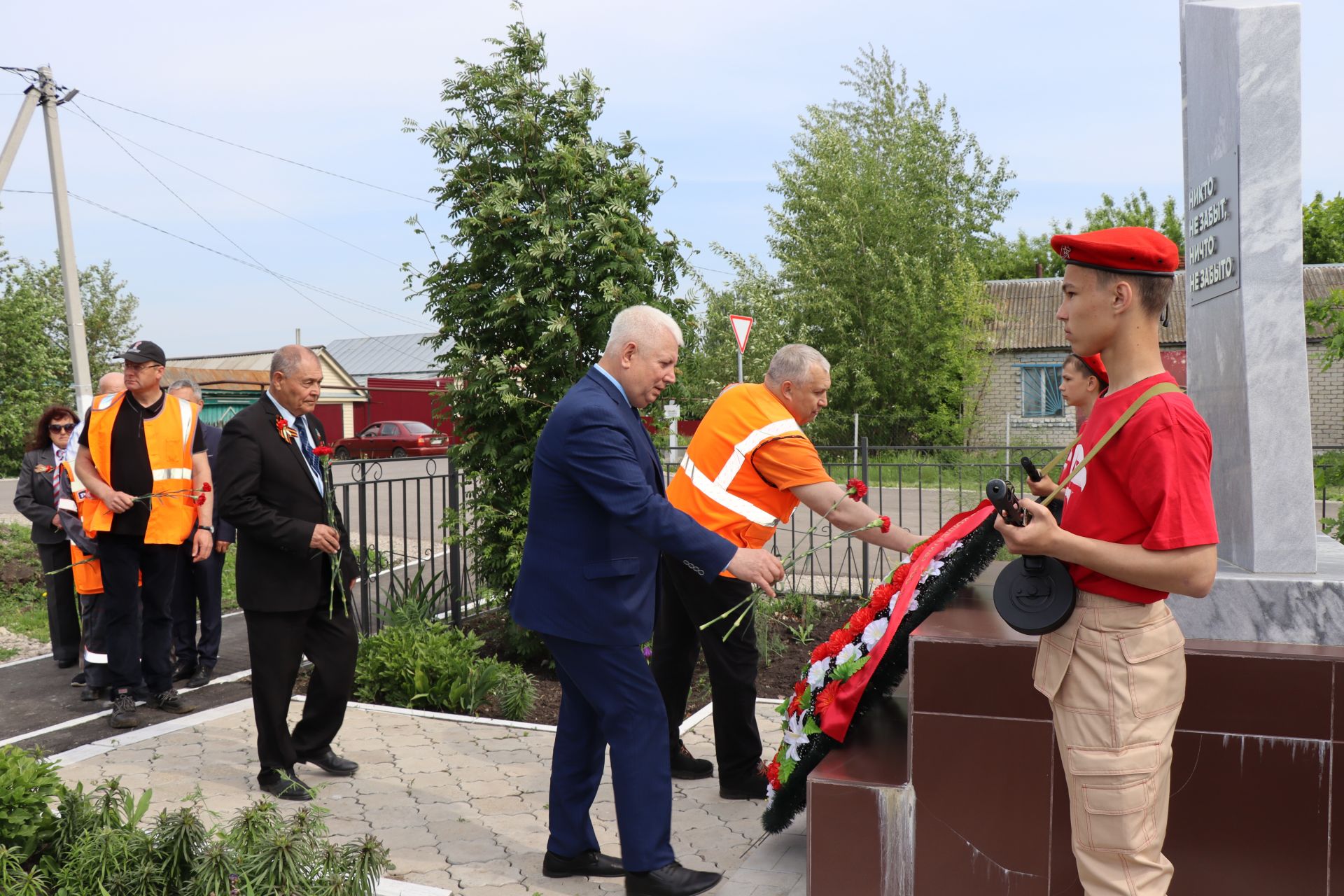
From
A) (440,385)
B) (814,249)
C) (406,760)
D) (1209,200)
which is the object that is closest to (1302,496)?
(1209,200)

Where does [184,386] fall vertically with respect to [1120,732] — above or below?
above

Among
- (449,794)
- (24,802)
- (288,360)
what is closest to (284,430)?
(288,360)

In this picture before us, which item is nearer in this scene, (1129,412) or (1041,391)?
(1129,412)

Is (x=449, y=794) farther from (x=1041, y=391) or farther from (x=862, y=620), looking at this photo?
(x=1041, y=391)

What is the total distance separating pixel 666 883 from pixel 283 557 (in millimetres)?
2324

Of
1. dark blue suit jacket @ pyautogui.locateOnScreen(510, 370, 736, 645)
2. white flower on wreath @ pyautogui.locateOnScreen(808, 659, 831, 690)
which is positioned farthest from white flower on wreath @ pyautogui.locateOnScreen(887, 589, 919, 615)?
dark blue suit jacket @ pyautogui.locateOnScreen(510, 370, 736, 645)

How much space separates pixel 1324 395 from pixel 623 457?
1259 inches

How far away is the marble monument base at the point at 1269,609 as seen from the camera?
2922mm

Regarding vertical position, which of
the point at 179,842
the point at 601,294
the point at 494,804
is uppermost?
the point at 601,294

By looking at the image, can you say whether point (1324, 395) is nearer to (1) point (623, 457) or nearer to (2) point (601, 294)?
(2) point (601, 294)

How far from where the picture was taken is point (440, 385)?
24.2 feet

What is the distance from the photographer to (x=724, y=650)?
456cm

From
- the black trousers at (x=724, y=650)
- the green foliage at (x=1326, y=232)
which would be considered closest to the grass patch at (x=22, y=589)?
the black trousers at (x=724, y=650)

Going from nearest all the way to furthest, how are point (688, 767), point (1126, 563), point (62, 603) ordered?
1. point (1126, 563)
2. point (688, 767)
3. point (62, 603)
